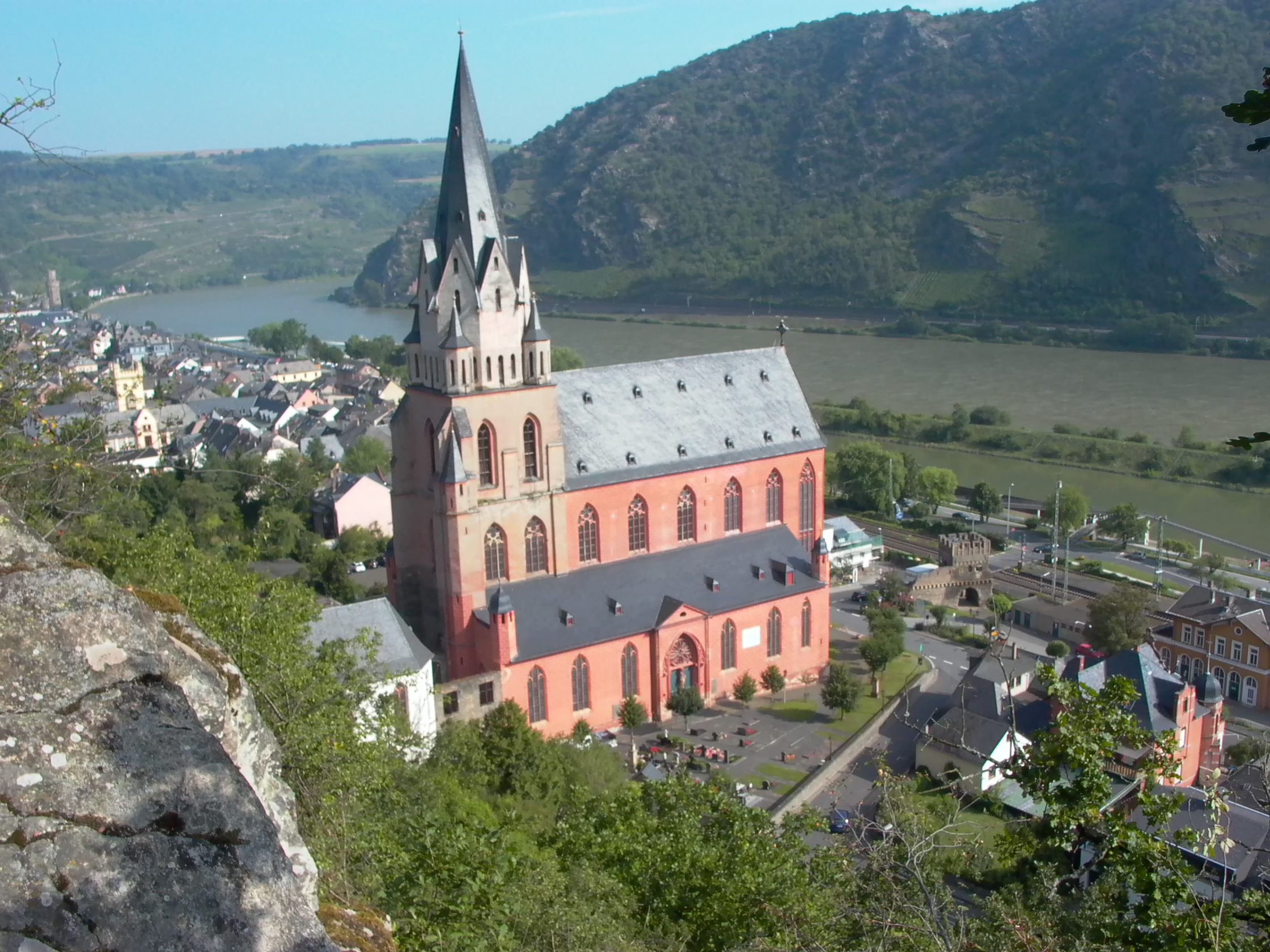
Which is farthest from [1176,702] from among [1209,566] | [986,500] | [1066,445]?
[1066,445]

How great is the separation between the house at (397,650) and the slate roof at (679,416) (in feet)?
19.9

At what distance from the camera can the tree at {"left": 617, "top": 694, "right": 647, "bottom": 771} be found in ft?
99.4

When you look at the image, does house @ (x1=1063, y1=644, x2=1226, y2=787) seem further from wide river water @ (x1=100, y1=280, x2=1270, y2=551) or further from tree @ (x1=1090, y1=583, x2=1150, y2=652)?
wide river water @ (x1=100, y1=280, x2=1270, y2=551)

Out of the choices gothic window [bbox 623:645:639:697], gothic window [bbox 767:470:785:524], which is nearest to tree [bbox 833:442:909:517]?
gothic window [bbox 767:470:785:524]

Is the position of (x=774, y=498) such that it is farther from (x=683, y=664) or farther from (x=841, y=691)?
(x=841, y=691)

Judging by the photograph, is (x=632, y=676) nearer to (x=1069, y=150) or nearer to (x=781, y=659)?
(x=781, y=659)

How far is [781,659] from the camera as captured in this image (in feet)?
112

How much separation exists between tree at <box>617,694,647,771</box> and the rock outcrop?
2483 centimetres

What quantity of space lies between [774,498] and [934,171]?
114164mm

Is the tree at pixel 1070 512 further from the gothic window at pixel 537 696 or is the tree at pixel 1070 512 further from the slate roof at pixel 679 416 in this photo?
the gothic window at pixel 537 696

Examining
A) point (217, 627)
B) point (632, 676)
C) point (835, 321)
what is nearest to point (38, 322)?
point (835, 321)

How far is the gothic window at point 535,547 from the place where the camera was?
101 ft

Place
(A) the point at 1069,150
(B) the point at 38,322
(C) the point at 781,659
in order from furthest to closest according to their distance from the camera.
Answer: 1. (A) the point at 1069,150
2. (B) the point at 38,322
3. (C) the point at 781,659

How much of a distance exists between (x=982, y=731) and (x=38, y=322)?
10870 centimetres
